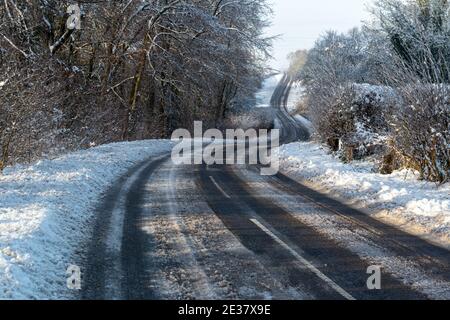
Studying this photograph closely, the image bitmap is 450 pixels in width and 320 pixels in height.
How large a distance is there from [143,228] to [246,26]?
27820 millimetres

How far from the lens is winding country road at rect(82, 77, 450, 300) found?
573 centimetres

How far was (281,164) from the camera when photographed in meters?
20.2

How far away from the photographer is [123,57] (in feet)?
98.7

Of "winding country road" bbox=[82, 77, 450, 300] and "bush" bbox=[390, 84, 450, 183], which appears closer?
"winding country road" bbox=[82, 77, 450, 300]

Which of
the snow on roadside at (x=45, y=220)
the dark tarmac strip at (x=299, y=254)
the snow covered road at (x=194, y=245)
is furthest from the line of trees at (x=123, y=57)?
the dark tarmac strip at (x=299, y=254)

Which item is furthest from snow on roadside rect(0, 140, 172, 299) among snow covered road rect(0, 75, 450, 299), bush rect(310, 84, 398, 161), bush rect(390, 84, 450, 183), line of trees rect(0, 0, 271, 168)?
bush rect(310, 84, 398, 161)

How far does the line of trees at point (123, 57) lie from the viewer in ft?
64.3

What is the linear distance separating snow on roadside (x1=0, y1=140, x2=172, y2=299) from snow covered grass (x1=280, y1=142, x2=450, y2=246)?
20.0ft

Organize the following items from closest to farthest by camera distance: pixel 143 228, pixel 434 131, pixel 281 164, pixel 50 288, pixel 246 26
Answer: pixel 50 288 → pixel 143 228 → pixel 434 131 → pixel 281 164 → pixel 246 26

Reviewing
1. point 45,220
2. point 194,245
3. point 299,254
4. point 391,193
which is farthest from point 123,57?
point 299,254

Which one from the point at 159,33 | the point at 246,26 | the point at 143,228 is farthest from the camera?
the point at 246,26

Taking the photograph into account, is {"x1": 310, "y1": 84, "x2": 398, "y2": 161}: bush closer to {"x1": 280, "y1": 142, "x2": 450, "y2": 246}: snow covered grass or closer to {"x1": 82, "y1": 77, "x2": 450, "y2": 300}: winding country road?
{"x1": 280, "y1": 142, "x2": 450, "y2": 246}: snow covered grass
